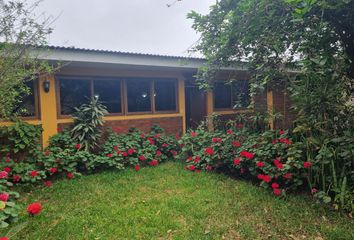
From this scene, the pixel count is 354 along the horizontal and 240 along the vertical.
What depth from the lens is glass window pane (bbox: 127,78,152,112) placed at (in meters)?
7.33

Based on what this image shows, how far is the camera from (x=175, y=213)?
11.1ft

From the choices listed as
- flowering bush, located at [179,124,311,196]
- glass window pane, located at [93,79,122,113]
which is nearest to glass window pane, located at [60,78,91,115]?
glass window pane, located at [93,79,122,113]

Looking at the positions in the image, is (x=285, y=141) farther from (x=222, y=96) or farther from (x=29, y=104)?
(x=29, y=104)

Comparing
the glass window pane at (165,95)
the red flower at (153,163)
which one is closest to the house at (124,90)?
the glass window pane at (165,95)

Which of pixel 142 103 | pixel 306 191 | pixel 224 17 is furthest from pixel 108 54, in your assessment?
pixel 306 191

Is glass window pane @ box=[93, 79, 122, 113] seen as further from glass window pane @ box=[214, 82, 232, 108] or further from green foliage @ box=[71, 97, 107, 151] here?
glass window pane @ box=[214, 82, 232, 108]

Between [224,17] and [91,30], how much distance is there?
9419mm

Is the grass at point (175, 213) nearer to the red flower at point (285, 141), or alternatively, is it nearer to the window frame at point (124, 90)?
the red flower at point (285, 141)

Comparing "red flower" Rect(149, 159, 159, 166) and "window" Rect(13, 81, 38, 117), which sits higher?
"window" Rect(13, 81, 38, 117)

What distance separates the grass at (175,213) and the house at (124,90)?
1929mm

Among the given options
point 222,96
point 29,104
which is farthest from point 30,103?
point 222,96

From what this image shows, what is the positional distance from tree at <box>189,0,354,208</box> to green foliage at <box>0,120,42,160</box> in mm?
4104

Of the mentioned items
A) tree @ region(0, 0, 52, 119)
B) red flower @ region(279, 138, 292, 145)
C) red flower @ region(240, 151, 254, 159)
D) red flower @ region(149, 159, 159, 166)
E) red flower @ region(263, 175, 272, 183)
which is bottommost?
red flower @ region(149, 159, 159, 166)

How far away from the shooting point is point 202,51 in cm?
471
